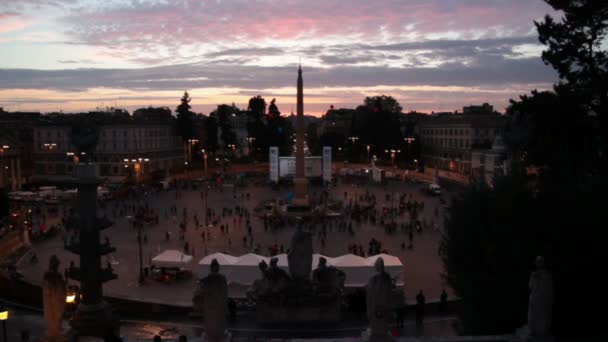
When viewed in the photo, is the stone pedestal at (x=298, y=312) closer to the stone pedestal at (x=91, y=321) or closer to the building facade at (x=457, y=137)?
the stone pedestal at (x=91, y=321)

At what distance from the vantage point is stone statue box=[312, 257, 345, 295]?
1388 centimetres

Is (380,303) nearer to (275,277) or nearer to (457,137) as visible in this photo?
(275,277)

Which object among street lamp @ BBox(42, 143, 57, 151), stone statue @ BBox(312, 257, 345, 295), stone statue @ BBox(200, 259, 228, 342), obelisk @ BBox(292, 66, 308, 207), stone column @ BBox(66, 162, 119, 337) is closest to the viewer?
stone statue @ BBox(200, 259, 228, 342)

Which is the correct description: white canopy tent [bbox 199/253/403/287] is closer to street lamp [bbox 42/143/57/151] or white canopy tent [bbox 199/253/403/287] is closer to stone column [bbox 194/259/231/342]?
stone column [bbox 194/259/231/342]

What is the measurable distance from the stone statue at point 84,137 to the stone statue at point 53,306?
2257mm

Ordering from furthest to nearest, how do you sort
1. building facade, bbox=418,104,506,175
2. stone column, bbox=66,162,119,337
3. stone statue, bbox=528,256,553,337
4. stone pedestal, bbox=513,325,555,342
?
building facade, bbox=418,104,506,175, stone column, bbox=66,162,119,337, stone pedestal, bbox=513,325,555,342, stone statue, bbox=528,256,553,337

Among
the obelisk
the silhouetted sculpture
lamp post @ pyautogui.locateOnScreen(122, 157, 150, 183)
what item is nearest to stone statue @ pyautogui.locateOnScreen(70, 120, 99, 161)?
the silhouetted sculpture

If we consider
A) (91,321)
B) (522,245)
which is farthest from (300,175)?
(91,321)

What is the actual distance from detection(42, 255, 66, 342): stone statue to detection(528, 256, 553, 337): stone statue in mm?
6547

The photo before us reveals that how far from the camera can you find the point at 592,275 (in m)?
8.81

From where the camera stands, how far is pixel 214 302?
22.5 ft

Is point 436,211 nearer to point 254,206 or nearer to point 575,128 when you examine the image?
point 254,206

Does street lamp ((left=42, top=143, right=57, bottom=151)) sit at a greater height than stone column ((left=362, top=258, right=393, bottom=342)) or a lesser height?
greater

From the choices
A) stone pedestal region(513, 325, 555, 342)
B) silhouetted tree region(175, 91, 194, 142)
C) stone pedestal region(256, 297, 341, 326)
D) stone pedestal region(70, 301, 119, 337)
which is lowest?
A: stone pedestal region(256, 297, 341, 326)
